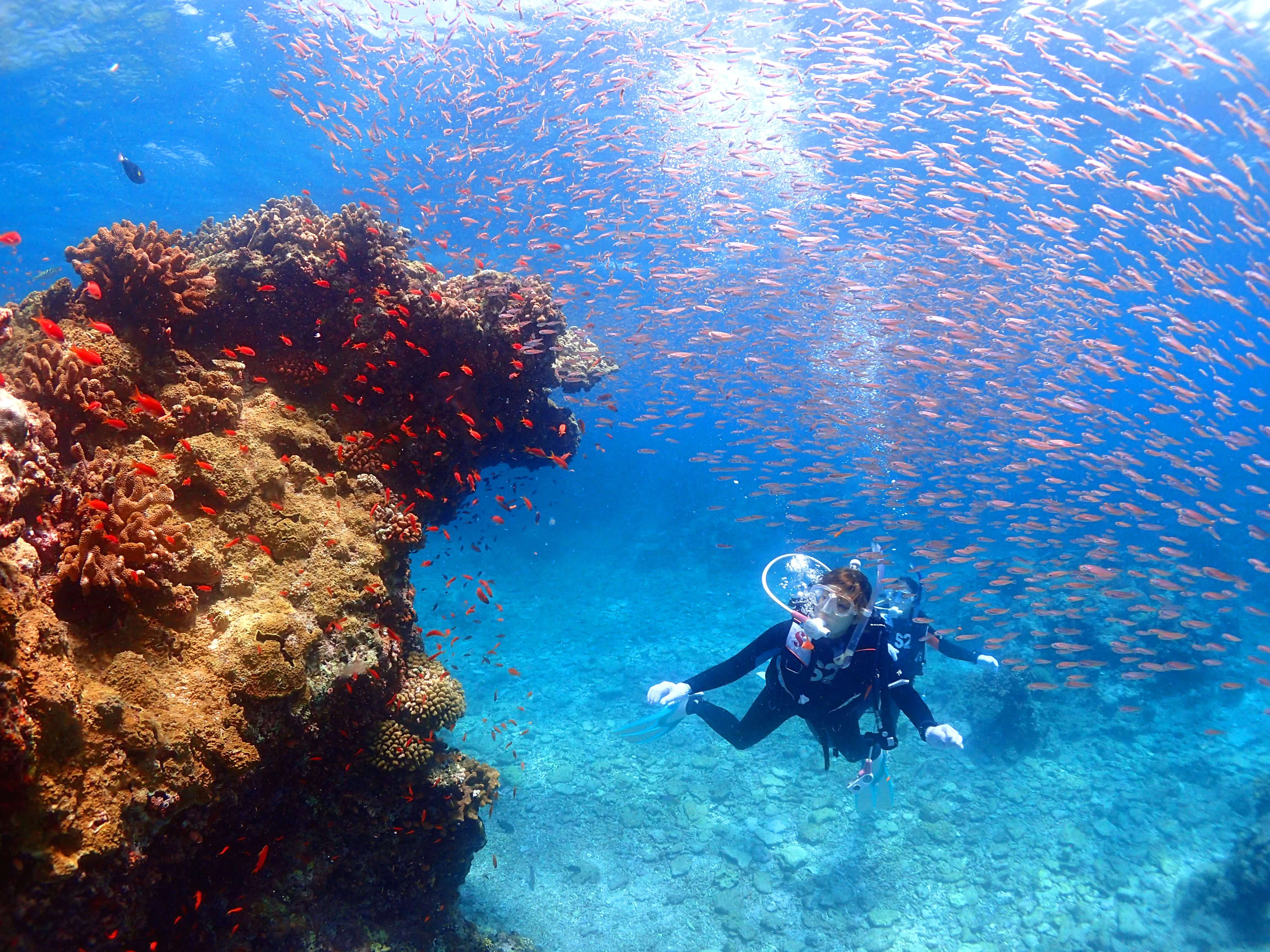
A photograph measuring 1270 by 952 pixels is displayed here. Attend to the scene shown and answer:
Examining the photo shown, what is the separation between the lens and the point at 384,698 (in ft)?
17.7

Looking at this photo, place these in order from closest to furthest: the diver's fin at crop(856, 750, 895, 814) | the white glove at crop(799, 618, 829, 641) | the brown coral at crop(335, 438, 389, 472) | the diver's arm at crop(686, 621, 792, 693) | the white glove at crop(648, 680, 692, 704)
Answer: the white glove at crop(799, 618, 829, 641) → the white glove at crop(648, 680, 692, 704) → the diver's arm at crop(686, 621, 792, 693) → the brown coral at crop(335, 438, 389, 472) → the diver's fin at crop(856, 750, 895, 814)

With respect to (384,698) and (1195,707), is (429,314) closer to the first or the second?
(384,698)

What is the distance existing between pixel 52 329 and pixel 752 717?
749 cm

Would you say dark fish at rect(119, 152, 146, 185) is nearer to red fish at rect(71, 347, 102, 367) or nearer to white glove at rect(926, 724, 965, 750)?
red fish at rect(71, 347, 102, 367)

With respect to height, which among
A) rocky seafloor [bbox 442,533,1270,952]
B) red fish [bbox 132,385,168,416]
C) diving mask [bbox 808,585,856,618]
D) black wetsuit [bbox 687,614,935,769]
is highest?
red fish [bbox 132,385,168,416]

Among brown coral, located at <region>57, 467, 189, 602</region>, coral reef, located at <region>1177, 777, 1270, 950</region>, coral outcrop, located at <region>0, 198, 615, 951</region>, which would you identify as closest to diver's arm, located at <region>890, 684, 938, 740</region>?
coral outcrop, located at <region>0, 198, 615, 951</region>

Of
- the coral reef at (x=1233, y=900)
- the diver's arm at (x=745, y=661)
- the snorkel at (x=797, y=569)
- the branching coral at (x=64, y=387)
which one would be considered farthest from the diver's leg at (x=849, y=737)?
the coral reef at (x=1233, y=900)

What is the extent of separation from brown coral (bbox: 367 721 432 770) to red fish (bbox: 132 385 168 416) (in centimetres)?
330

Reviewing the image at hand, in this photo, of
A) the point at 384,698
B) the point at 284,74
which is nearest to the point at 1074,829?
the point at 384,698

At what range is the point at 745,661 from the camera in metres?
6.18

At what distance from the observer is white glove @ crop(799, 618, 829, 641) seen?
5605mm

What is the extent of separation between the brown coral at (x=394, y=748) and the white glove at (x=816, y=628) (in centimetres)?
395

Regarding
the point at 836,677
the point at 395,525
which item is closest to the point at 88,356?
the point at 395,525

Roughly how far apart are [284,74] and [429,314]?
83.3 feet
